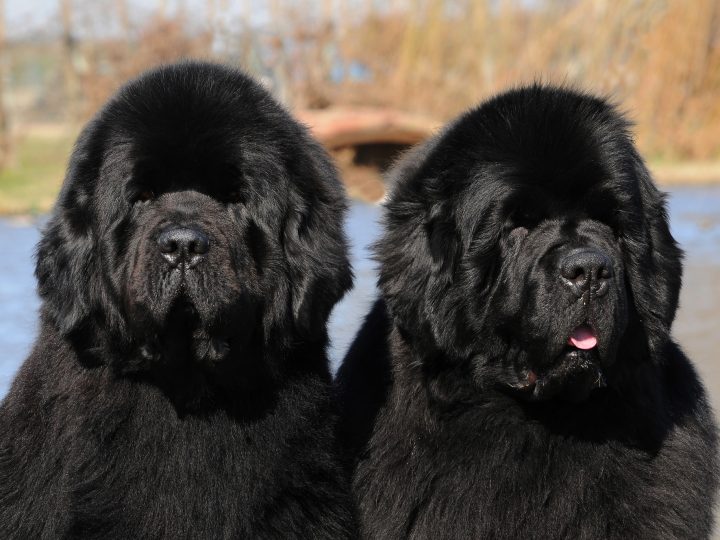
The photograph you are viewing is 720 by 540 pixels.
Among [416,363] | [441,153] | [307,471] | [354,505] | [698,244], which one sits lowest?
[698,244]

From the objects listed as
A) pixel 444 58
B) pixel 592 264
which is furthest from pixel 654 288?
pixel 444 58

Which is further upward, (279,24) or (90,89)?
(279,24)

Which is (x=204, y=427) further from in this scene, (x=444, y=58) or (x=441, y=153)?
(x=444, y=58)

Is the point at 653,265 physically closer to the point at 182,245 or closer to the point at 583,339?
the point at 583,339

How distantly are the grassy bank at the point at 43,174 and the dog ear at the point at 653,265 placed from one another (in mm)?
9173

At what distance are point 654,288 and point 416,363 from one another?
85cm

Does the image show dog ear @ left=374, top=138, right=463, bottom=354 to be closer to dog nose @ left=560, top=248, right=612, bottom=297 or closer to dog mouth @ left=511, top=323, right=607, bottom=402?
dog mouth @ left=511, top=323, right=607, bottom=402

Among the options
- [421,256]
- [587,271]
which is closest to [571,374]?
[587,271]

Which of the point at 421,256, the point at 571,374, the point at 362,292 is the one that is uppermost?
the point at 421,256

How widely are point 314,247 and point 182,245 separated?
0.50 metres

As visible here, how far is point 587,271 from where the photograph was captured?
124 inches

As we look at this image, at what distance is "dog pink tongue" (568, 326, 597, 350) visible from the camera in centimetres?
322

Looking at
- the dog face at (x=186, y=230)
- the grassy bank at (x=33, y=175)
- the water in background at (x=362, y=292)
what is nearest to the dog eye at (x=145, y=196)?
the dog face at (x=186, y=230)

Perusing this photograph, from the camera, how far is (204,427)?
3.23 m
